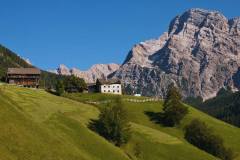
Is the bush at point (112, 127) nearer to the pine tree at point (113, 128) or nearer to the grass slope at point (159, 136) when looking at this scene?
the pine tree at point (113, 128)

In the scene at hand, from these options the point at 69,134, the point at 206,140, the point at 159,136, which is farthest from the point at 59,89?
the point at 69,134

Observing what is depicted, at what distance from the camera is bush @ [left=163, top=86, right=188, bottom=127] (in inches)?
6609

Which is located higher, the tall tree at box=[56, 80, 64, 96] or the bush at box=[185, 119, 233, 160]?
the tall tree at box=[56, 80, 64, 96]

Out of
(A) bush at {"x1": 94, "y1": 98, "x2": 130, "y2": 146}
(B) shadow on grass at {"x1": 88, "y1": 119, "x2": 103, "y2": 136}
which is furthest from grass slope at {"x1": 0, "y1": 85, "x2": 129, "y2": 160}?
(A) bush at {"x1": 94, "y1": 98, "x2": 130, "y2": 146}

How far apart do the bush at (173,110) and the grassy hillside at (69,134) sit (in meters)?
3.64

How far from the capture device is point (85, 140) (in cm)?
10544

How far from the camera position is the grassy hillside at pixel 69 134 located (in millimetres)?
82250

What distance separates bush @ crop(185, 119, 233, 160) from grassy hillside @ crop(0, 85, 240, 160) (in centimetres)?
408

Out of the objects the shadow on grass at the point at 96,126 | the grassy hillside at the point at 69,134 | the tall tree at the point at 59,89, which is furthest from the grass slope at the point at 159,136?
the tall tree at the point at 59,89

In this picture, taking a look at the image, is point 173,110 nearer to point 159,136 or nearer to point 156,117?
point 156,117

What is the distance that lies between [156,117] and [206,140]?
27793 millimetres

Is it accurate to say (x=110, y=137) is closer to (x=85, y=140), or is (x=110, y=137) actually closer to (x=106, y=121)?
(x=106, y=121)

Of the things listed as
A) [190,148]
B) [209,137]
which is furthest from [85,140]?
[209,137]

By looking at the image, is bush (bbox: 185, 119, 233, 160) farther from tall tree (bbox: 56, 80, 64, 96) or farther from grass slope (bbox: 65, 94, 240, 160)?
tall tree (bbox: 56, 80, 64, 96)
